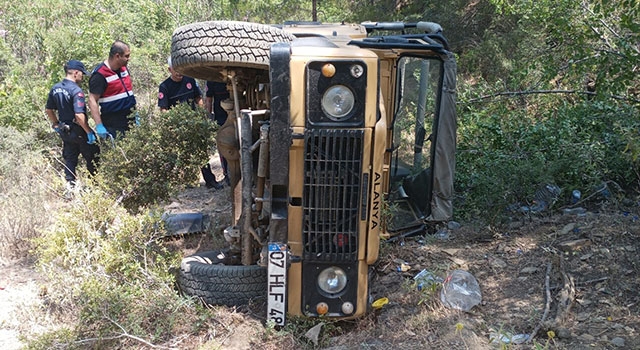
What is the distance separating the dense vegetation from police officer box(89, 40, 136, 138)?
85cm

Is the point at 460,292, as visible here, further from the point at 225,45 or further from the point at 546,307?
the point at 225,45

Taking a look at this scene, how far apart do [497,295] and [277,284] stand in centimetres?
166

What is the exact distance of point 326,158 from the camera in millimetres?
3426

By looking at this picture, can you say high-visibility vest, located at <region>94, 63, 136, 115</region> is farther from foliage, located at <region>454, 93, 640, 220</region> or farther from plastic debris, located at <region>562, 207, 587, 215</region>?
plastic debris, located at <region>562, 207, 587, 215</region>

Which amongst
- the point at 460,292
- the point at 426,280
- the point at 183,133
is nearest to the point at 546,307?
the point at 460,292

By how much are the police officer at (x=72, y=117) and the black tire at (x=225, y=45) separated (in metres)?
3.17

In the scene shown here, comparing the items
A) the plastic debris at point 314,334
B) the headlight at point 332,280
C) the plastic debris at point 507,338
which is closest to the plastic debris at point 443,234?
the plastic debris at point 507,338

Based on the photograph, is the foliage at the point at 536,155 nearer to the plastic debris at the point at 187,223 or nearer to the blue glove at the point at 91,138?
the plastic debris at the point at 187,223

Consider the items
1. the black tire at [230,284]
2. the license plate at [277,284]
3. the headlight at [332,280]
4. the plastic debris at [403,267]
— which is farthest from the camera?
the plastic debris at [403,267]

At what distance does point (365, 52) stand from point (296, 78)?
47cm

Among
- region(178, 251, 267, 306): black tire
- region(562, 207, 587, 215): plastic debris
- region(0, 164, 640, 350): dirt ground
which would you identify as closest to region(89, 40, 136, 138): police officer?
region(0, 164, 640, 350): dirt ground

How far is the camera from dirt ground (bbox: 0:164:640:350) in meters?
3.54

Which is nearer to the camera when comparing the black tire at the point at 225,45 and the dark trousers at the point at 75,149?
the black tire at the point at 225,45

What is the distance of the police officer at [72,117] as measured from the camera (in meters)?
6.48
